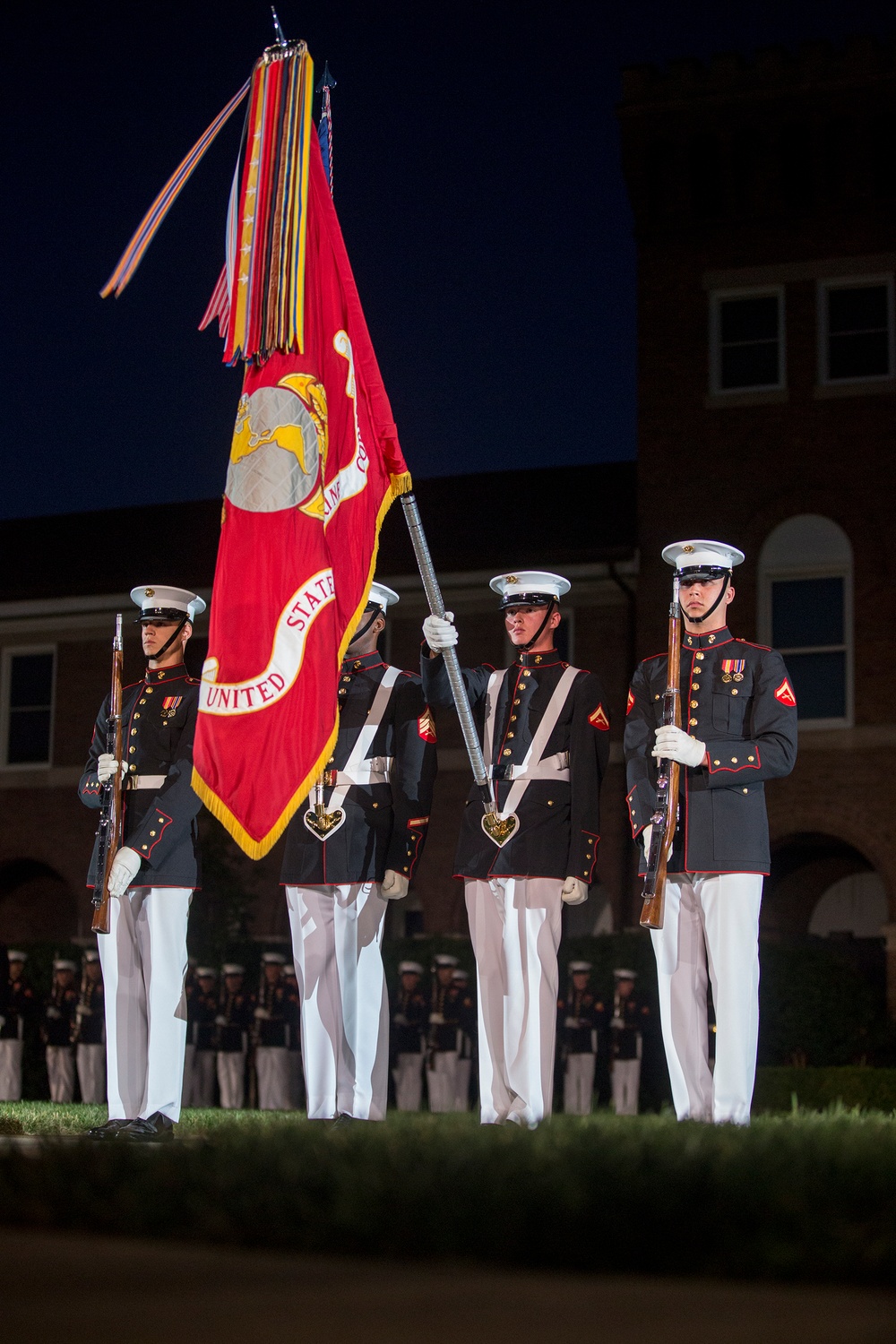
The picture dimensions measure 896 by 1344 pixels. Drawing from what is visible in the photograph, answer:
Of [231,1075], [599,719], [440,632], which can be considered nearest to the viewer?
[440,632]

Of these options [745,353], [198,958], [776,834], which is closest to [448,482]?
[745,353]

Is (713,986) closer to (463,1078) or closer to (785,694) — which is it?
(785,694)

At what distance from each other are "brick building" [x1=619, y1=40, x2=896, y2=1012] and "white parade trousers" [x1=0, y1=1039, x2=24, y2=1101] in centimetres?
868

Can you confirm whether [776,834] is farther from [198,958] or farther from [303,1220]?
[303,1220]

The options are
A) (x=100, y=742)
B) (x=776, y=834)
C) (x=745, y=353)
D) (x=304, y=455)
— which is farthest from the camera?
(x=745, y=353)

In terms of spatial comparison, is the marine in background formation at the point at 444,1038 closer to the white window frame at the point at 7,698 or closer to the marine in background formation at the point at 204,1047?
the marine in background formation at the point at 204,1047

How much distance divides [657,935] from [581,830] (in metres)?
0.56

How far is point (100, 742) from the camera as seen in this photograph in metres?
7.95

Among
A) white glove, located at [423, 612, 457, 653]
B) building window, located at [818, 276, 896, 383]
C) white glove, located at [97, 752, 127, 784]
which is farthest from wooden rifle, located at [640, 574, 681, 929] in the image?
building window, located at [818, 276, 896, 383]

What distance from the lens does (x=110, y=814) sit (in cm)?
757

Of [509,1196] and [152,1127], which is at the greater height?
[509,1196]

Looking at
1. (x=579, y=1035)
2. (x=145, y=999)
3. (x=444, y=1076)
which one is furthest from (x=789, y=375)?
(x=145, y=999)

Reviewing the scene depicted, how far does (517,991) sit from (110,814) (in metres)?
1.94

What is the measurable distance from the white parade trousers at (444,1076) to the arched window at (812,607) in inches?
285
